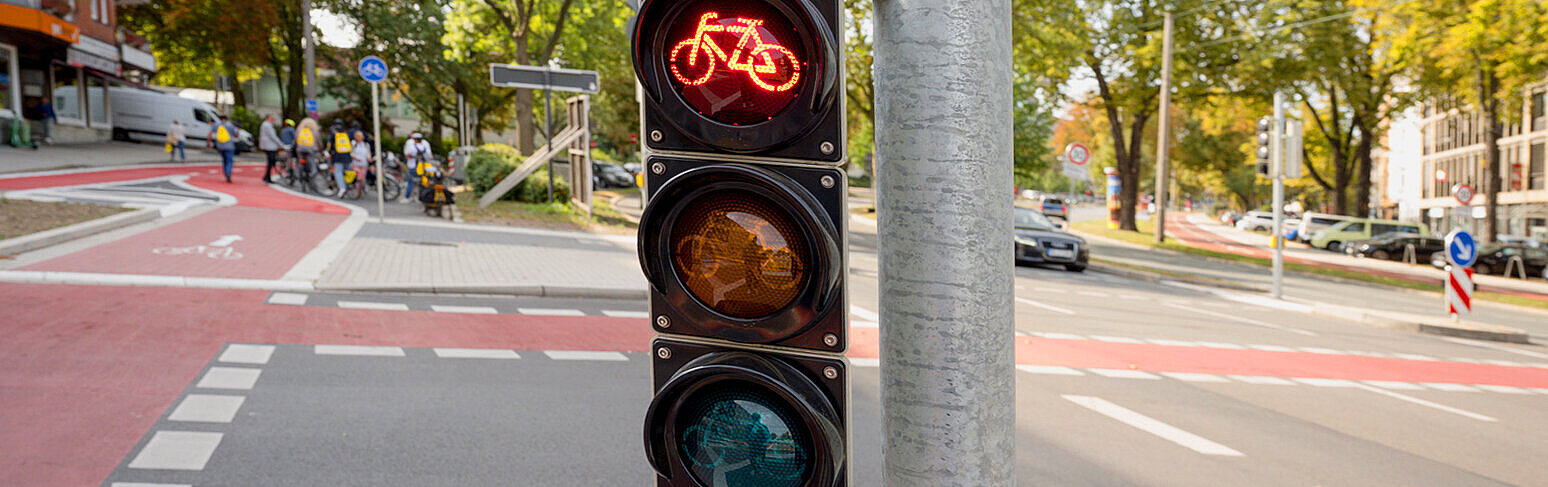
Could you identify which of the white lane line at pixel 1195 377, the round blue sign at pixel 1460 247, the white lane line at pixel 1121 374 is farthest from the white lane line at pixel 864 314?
the round blue sign at pixel 1460 247

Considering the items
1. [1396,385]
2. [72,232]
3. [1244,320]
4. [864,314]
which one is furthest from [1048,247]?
[72,232]

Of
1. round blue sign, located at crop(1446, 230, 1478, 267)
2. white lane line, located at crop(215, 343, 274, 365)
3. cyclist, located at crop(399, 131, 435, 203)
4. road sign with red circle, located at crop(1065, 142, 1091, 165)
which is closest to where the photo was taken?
white lane line, located at crop(215, 343, 274, 365)

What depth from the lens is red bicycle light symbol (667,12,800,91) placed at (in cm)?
150

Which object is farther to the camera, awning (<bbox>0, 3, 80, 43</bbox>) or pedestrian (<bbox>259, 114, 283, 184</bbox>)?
awning (<bbox>0, 3, 80, 43</bbox>)

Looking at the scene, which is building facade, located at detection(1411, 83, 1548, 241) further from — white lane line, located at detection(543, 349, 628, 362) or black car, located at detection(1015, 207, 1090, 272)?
white lane line, located at detection(543, 349, 628, 362)

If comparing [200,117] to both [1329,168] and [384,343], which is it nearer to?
[384,343]

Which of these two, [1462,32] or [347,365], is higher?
[1462,32]

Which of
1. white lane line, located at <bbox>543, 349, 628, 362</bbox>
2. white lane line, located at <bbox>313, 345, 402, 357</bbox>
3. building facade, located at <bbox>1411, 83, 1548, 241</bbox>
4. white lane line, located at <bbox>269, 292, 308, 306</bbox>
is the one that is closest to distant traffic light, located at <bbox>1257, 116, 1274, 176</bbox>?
white lane line, located at <bbox>543, 349, 628, 362</bbox>

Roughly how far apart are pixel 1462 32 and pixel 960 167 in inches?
1113

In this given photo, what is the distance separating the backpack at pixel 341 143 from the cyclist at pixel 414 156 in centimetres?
117

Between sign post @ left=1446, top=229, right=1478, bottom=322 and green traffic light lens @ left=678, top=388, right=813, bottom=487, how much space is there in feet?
50.5

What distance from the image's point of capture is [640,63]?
1.57 metres

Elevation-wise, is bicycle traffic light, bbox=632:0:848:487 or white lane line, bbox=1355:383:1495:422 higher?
bicycle traffic light, bbox=632:0:848:487

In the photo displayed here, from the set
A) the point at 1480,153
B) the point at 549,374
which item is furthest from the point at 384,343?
the point at 1480,153
